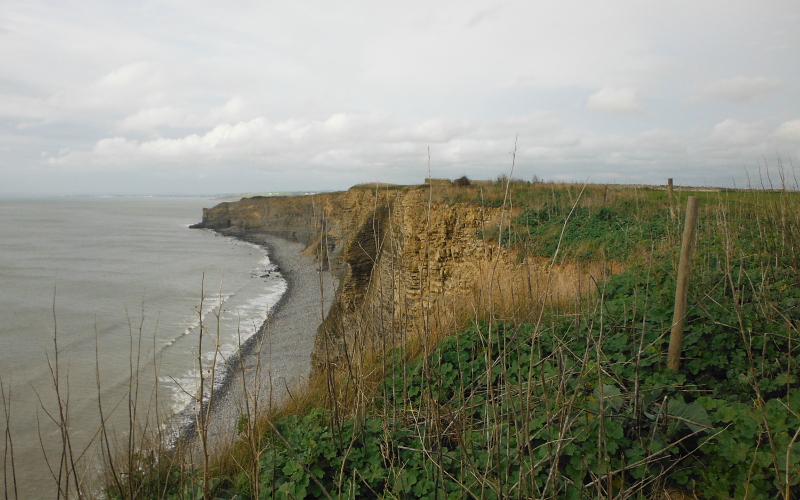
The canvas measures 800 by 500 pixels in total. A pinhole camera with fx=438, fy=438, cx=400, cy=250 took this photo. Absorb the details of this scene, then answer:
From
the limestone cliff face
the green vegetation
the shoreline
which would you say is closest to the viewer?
the green vegetation

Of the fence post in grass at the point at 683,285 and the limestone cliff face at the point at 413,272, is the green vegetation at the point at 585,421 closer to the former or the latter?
the fence post in grass at the point at 683,285

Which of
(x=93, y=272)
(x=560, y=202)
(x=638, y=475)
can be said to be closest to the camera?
(x=638, y=475)

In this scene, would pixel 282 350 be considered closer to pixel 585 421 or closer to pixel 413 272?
pixel 413 272

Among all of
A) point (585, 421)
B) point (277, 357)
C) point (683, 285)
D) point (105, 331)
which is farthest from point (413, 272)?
point (105, 331)

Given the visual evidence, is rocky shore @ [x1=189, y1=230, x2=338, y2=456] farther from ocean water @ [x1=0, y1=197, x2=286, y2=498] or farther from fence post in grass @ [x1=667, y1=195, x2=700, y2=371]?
fence post in grass @ [x1=667, y1=195, x2=700, y2=371]

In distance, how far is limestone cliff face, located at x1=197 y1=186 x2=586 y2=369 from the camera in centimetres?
334

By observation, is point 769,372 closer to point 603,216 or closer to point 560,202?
point 603,216

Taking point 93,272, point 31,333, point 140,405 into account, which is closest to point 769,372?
point 140,405

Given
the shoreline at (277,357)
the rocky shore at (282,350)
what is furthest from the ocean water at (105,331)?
the rocky shore at (282,350)

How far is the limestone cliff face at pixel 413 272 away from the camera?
3.34 meters

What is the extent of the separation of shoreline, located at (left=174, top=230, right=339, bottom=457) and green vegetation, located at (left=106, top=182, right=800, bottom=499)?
124 cm

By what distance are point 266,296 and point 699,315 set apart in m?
27.3

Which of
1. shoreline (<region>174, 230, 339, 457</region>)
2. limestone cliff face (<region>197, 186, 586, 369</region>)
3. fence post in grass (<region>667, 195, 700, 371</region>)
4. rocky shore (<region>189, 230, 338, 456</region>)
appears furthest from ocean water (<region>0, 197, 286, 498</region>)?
A: fence post in grass (<region>667, 195, 700, 371</region>)

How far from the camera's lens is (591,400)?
3.22 meters
